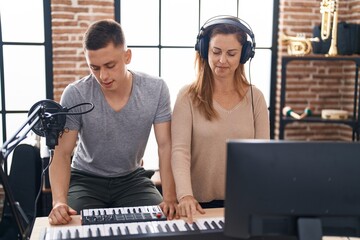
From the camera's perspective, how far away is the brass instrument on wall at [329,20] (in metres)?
3.70

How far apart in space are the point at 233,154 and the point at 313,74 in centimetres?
330

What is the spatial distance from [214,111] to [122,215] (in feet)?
2.03

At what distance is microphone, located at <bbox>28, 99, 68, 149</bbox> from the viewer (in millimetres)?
1310

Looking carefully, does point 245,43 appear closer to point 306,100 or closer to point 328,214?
point 328,214

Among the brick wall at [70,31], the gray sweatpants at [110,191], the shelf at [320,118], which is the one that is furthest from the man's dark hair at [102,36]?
the shelf at [320,118]

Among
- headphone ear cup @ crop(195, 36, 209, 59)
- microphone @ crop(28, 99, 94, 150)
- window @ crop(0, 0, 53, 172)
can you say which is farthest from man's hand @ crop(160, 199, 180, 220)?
window @ crop(0, 0, 53, 172)

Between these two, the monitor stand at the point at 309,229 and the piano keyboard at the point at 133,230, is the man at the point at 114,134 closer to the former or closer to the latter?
the piano keyboard at the point at 133,230

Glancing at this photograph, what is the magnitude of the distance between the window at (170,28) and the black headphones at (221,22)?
1980mm

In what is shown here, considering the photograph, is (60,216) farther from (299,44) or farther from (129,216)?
(299,44)

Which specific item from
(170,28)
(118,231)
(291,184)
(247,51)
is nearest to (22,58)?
(170,28)

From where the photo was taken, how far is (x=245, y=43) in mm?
1888

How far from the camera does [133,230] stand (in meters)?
1.40

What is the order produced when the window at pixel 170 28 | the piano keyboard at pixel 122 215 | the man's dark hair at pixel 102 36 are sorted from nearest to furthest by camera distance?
the piano keyboard at pixel 122 215 < the man's dark hair at pixel 102 36 < the window at pixel 170 28

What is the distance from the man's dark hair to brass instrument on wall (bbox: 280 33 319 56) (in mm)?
2314
